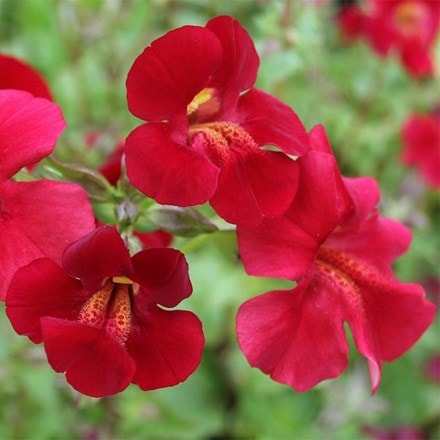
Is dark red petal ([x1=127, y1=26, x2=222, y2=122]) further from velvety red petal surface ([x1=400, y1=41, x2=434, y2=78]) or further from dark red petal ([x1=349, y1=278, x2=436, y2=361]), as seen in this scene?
velvety red petal surface ([x1=400, y1=41, x2=434, y2=78])

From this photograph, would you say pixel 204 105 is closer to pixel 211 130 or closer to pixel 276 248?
pixel 211 130

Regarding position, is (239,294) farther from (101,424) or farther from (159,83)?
(159,83)

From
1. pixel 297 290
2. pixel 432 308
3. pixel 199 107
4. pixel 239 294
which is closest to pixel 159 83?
pixel 199 107

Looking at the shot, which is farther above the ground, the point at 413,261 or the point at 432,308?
the point at 432,308

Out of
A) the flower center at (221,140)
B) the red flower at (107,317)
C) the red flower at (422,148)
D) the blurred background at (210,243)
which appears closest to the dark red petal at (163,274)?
the red flower at (107,317)

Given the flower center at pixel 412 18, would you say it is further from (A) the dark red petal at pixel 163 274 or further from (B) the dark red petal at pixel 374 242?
(A) the dark red petal at pixel 163 274

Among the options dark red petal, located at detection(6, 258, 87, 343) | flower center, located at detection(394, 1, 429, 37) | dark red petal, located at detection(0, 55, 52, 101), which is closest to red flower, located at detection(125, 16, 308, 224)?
dark red petal, located at detection(6, 258, 87, 343)

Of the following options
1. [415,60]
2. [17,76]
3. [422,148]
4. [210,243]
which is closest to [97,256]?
[17,76]

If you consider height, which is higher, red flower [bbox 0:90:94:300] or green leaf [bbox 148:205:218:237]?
red flower [bbox 0:90:94:300]
